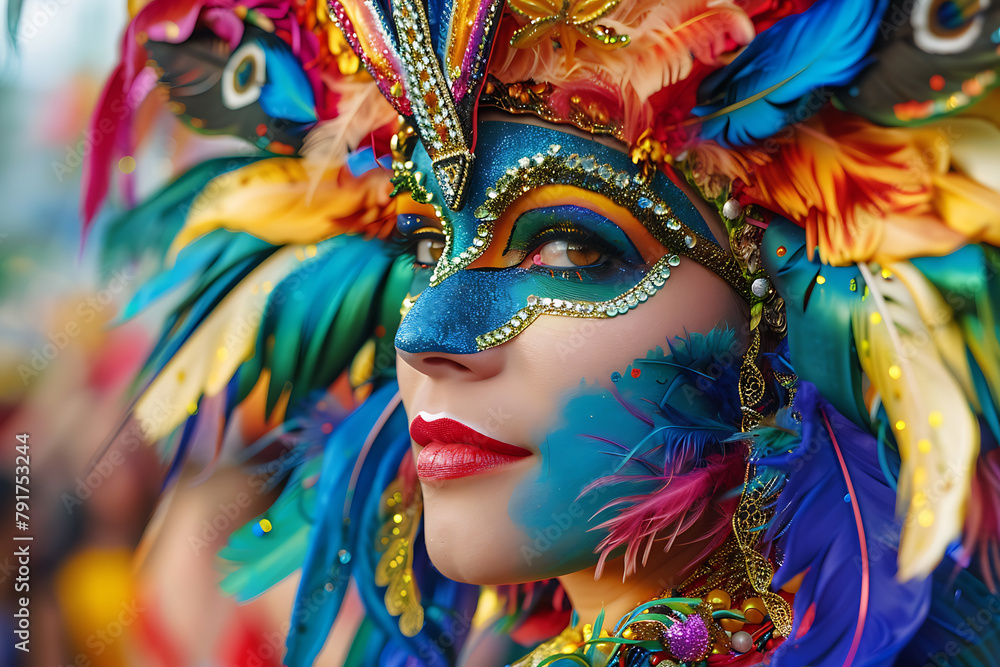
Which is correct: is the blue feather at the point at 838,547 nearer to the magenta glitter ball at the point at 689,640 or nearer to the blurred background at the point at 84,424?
the magenta glitter ball at the point at 689,640

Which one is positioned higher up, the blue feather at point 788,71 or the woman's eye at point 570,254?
the blue feather at point 788,71

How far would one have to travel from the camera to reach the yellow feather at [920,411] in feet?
4.09

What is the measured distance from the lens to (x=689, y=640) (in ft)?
5.07

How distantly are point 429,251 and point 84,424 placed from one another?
942 mm

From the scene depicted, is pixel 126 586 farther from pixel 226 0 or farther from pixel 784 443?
pixel 784 443

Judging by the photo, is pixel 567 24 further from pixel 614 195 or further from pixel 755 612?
pixel 755 612

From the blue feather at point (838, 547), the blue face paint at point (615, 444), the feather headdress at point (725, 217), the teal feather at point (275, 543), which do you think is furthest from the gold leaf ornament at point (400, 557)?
the blue feather at point (838, 547)

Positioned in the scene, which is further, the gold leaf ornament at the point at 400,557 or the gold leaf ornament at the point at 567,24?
the gold leaf ornament at the point at 400,557

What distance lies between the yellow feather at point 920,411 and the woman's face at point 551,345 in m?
0.29

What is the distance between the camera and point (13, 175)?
200cm

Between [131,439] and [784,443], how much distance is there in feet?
4.98

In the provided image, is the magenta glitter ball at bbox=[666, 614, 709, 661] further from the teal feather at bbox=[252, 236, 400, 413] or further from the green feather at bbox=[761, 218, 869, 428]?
the teal feather at bbox=[252, 236, 400, 413]

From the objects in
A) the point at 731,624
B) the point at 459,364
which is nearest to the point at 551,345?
the point at 459,364

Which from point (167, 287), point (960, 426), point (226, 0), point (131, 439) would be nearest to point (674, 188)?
point (960, 426)
